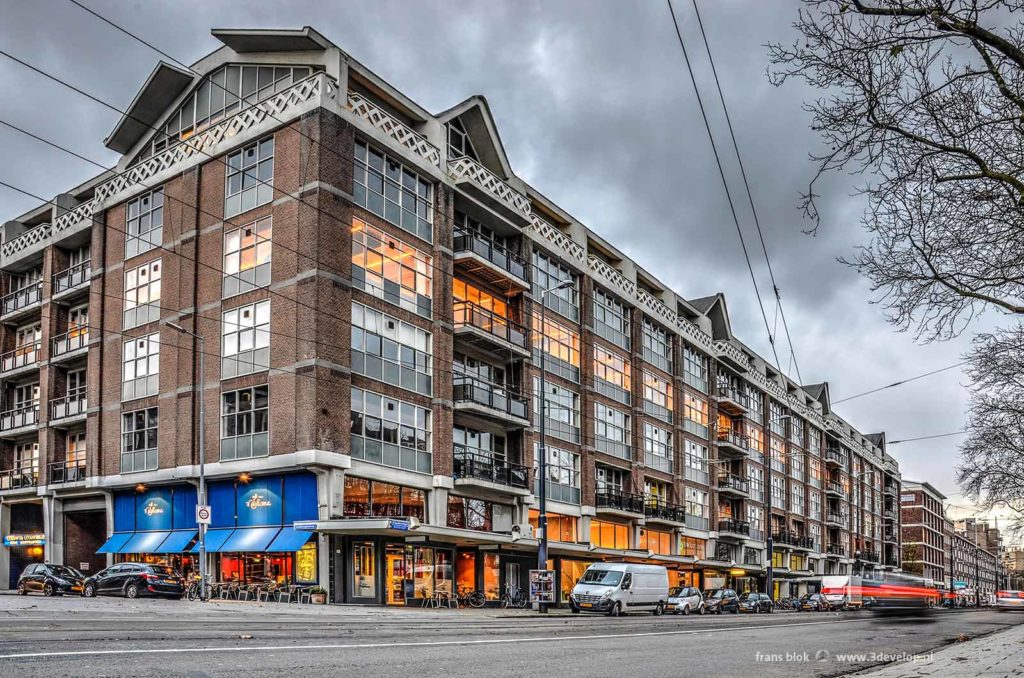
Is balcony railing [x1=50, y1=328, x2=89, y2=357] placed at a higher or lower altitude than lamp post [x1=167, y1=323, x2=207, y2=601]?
higher

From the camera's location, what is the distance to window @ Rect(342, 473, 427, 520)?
34.6 m

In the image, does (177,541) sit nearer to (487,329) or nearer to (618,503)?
(487,329)

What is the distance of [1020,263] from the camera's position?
10352 millimetres

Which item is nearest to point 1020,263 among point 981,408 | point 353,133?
point 981,408

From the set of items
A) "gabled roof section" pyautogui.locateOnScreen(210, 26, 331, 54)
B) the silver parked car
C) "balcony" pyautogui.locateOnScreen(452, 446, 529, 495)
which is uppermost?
"gabled roof section" pyautogui.locateOnScreen(210, 26, 331, 54)

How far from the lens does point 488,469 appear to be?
1626 inches

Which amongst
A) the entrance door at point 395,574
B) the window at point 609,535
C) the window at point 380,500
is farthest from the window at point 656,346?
the entrance door at point 395,574

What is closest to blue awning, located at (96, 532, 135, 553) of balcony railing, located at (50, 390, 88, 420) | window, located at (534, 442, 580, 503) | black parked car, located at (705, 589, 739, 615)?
balcony railing, located at (50, 390, 88, 420)

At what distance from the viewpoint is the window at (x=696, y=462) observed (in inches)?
2520

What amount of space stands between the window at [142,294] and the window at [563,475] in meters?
18.9

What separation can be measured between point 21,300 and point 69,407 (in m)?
9.01

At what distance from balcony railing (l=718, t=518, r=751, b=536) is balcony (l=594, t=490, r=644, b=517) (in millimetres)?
15237

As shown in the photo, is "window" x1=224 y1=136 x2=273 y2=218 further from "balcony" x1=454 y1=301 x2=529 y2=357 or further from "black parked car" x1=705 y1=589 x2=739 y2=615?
"black parked car" x1=705 y1=589 x2=739 y2=615

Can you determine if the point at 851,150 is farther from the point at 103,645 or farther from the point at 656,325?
the point at 656,325
